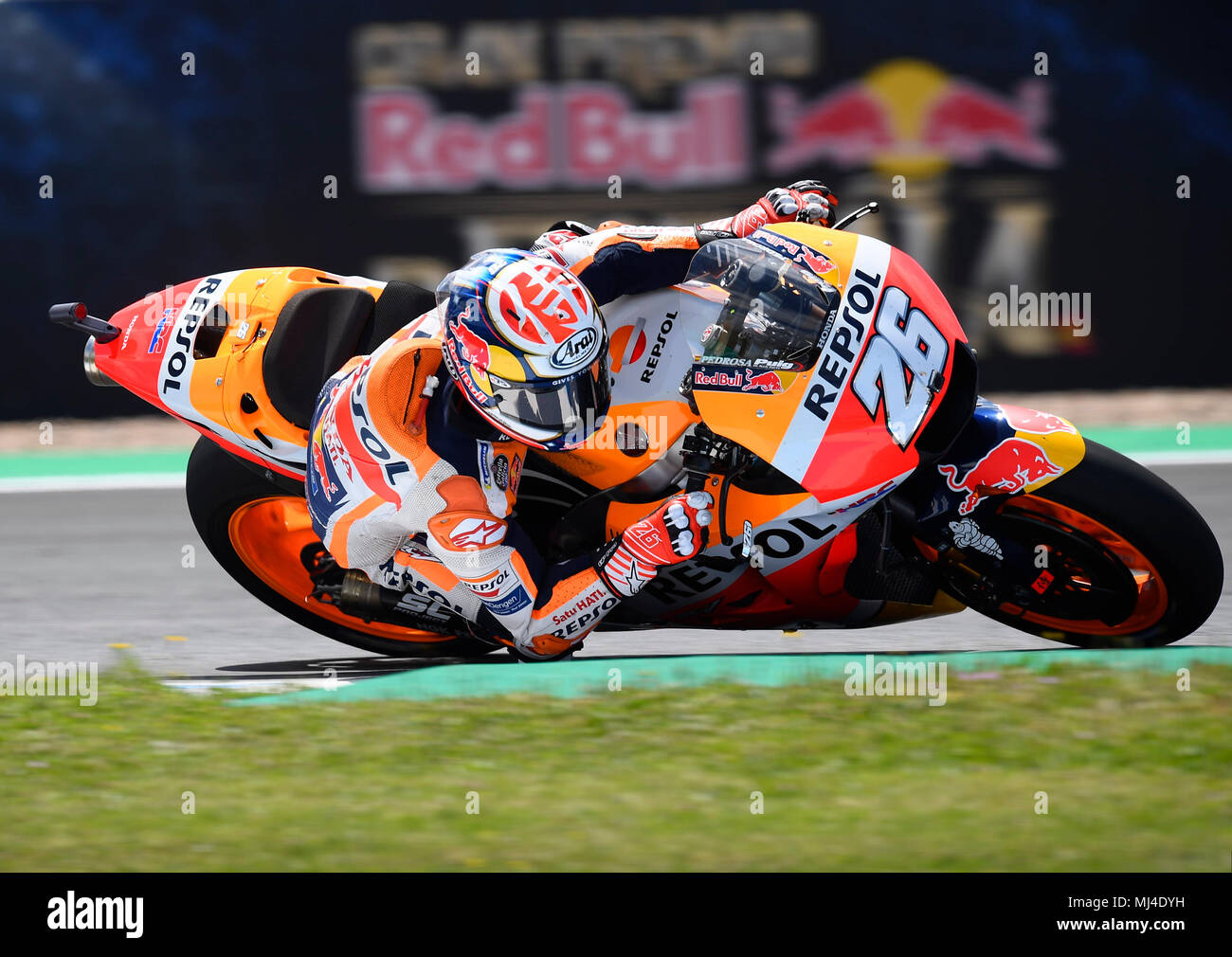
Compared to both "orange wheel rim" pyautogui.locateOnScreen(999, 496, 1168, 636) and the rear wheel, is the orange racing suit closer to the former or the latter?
the rear wheel

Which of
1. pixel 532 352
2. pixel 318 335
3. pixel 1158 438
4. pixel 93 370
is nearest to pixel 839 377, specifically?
pixel 532 352

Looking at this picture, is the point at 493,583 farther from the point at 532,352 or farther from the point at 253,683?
the point at 253,683

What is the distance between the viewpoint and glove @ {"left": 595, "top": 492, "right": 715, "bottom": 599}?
13.1 ft

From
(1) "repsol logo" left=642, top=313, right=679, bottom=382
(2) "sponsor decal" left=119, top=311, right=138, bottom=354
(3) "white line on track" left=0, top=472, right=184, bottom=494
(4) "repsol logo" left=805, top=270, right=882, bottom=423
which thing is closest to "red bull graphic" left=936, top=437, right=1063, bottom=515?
(4) "repsol logo" left=805, top=270, right=882, bottom=423

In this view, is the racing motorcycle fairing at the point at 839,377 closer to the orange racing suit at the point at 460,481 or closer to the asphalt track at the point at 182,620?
the orange racing suit at the point at 460,481

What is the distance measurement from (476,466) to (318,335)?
791mm

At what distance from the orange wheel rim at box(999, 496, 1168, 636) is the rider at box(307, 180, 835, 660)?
857mm

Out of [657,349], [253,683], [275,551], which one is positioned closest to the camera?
[657,349]

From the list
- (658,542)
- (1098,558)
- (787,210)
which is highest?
(787,210)

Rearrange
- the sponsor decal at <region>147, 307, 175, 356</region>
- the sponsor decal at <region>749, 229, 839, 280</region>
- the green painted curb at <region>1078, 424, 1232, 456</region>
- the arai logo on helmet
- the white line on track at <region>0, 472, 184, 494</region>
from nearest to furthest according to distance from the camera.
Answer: the arai logo on helmet < the sponsor decal at <region>749, 229, 839, 280</region> < the sponsor decal at <region>147, 307, 175, 356</region> < the green painted curb at <region>1078, 424, 1232, 456</region> < the white line on track at <region>0, 472, 184, 494</region>

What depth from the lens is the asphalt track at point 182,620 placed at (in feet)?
16.3

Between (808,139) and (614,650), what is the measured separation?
485 cm

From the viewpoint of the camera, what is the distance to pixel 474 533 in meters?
4.11

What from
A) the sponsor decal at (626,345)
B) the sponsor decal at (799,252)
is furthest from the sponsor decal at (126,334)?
the sponsor decal at (799,252)
